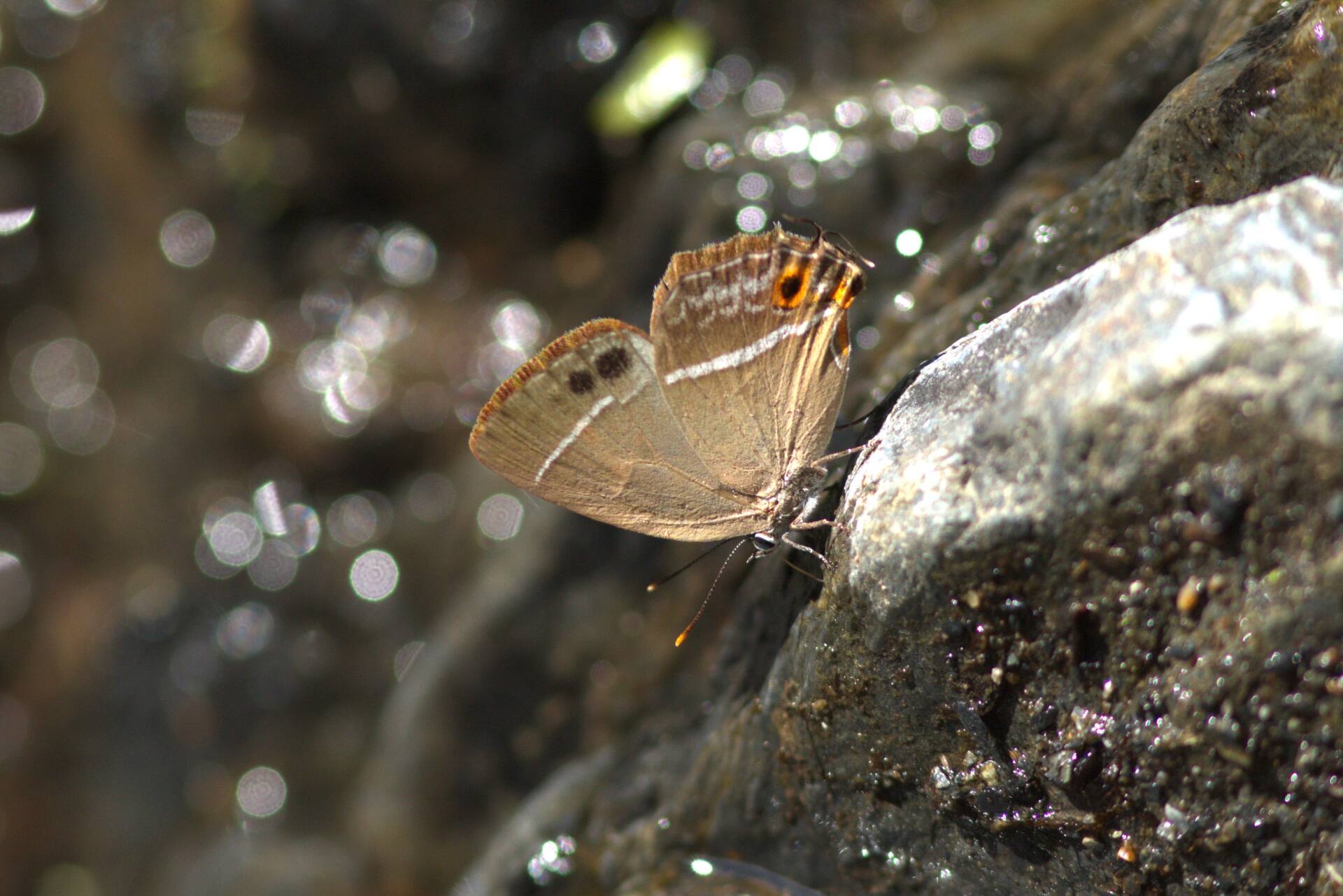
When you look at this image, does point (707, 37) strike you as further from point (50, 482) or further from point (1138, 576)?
point (50, 482)

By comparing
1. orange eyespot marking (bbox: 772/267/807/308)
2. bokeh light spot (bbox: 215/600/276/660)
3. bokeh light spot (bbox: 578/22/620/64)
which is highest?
bokeh light spot (bbox: 578/22/620/64)

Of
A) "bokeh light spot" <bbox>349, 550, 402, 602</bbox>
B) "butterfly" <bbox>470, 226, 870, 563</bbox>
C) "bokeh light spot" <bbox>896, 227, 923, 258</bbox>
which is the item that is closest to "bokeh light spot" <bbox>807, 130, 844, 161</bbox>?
"bokeh light spot" <bbox>896, 227, 923, 258</bbox>

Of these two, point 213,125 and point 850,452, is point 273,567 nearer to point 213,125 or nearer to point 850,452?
point 213,125

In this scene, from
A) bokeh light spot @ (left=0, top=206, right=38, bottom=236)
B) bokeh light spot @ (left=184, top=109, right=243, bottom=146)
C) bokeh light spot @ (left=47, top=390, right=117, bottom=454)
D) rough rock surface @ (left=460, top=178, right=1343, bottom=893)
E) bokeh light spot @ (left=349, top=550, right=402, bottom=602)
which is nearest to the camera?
rough rock surface @ (left=460, top=178, right=1343, bottom=893)

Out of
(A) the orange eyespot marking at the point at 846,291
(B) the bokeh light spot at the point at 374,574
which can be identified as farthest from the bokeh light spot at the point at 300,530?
(A) the orange eyespot marking at the point at 846,291

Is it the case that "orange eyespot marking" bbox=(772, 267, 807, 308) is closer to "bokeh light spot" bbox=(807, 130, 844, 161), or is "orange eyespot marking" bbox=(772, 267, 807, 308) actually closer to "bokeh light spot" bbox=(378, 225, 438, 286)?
"bokeh light spot" bbox=(807, 130, 844, 161)

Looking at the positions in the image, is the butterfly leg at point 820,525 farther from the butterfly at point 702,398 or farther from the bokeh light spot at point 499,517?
the bokeh light spot at point 499,517

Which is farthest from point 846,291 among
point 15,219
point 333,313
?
point 15,219
